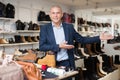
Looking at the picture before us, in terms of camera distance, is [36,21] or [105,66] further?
[36,21]

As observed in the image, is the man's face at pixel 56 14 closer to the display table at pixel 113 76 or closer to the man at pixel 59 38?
the man at pixel 59 38

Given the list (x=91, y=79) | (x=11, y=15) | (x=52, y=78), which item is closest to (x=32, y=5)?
(x=11, y=15)

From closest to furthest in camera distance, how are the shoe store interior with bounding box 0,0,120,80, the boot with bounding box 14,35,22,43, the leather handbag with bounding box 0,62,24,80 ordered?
the leather handbag with bounding box 0,62,24,80 → the shoe store interior with bounding box 0,0,120,80 → the boot with bounding box 14,35,22,43

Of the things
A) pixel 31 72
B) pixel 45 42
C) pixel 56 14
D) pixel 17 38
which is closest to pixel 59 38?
pixel 45 42

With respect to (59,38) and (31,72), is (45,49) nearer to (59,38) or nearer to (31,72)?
(59,38)

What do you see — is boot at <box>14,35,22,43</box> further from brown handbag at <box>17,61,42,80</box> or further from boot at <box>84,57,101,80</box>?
brown handbag at <box>17,61,42,80</box>

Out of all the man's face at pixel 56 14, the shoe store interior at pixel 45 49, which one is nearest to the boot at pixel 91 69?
the shoe store interior at pixel 45 49

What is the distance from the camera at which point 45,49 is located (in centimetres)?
229

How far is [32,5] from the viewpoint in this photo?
7527 millimetres

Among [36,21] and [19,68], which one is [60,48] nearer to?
[19,68]

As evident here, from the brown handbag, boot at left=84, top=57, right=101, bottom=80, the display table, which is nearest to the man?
the brown handbag

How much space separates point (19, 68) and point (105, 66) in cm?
402

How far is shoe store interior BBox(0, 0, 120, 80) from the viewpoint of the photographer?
5.88 ft

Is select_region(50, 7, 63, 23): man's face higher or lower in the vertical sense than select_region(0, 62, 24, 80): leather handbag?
higher
